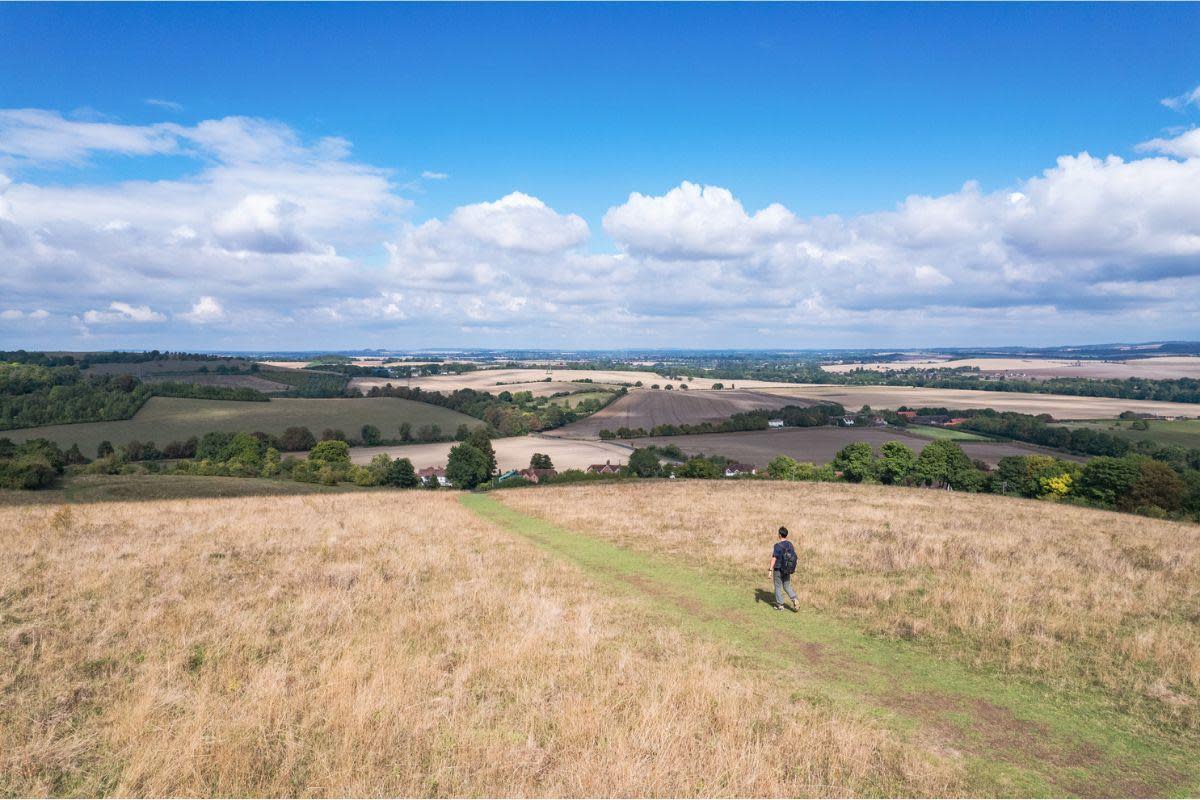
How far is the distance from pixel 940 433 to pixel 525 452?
74410 millimetres

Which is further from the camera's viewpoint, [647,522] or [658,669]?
[647,522]

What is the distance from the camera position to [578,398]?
498ft

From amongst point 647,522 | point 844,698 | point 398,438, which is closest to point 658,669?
point 844,698

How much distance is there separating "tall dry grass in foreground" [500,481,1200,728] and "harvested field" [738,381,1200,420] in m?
112

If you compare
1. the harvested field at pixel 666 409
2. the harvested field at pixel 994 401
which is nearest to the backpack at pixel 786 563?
the harvested field at pixel 666 409

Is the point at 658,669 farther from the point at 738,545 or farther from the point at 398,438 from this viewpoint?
the point at 398,438

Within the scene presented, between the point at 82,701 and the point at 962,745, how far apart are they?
1208 cm

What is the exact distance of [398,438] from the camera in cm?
10019

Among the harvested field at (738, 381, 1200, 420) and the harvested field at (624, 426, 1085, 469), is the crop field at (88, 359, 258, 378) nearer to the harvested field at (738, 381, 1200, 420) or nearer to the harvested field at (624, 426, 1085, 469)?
the harvested field at (624, 426, 1085, 469)

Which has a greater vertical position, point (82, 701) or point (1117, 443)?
point (82, 701)

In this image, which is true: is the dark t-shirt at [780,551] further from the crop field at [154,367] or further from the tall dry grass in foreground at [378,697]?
the crop field at [154,367]

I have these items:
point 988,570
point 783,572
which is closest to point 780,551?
point 783,572

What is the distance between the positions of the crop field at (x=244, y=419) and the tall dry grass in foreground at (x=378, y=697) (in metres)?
88.5

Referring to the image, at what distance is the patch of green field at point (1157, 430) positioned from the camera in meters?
84.8
